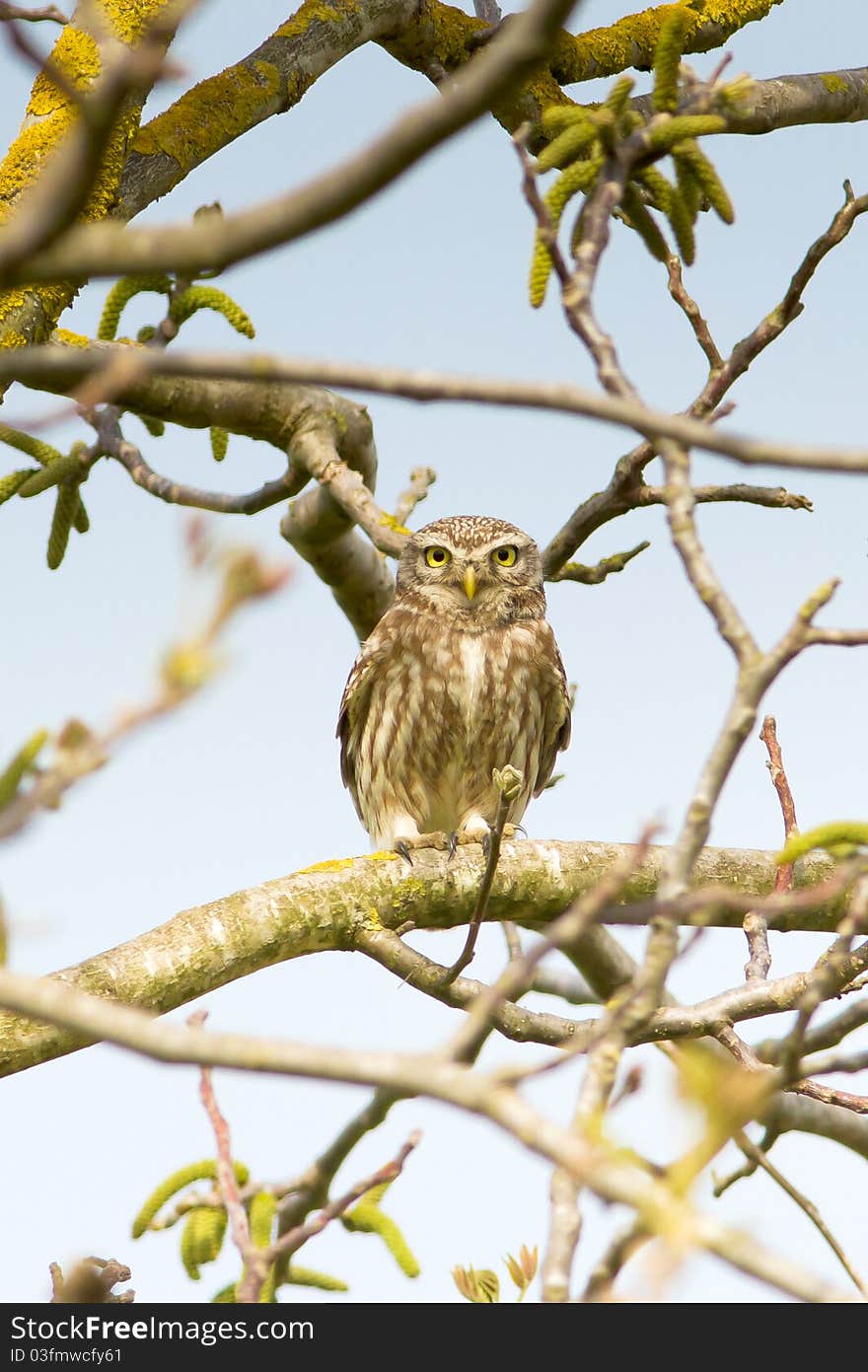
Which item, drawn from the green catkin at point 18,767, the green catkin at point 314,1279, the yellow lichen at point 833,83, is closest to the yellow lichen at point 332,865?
the green catkin at point 314,1279

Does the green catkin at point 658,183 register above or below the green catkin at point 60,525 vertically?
below

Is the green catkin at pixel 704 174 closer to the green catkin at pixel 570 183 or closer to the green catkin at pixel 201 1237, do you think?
the green catkin at pixel 570 183

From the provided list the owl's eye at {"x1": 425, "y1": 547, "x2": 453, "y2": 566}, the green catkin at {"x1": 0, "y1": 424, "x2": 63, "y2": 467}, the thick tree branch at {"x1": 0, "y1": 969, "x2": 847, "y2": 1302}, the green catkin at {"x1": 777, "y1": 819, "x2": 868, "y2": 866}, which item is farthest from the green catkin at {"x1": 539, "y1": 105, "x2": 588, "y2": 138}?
the owl's eye at {"x1": 425, "y1": 547, "x2": 453, "y2": 566}

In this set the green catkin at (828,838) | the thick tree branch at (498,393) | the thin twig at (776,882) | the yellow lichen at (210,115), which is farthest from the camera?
the yellow lichen at (210,115)

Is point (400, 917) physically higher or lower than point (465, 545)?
lower

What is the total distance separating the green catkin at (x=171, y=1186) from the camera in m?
3.18

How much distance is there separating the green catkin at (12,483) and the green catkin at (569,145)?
10.4ft

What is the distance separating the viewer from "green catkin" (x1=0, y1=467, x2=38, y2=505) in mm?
5559

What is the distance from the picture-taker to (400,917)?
15.2 ft

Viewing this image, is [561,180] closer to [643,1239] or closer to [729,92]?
[729,92]

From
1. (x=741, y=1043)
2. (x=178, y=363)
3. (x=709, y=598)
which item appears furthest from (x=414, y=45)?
(x=178, y=363)

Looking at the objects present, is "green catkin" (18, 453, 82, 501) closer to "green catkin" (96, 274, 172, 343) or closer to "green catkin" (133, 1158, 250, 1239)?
"green catkin" (96, 274, 172, 343)

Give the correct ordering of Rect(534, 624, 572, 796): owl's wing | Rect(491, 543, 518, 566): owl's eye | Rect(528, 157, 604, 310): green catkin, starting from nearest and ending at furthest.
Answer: Rect(528, 157, 604, 310): green catkin < Rect(534, 624, 572, 796): owl's wing < Rect(491, 543, 518, 566): owl's eye
